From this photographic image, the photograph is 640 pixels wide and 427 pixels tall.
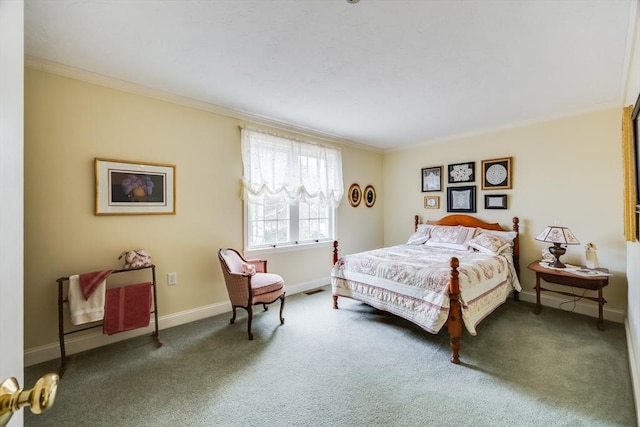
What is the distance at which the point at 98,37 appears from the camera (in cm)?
197

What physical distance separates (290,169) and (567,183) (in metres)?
3.55

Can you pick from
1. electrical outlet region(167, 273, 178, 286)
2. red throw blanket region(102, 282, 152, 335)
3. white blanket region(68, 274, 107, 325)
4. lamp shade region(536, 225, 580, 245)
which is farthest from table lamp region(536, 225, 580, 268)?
white blanket region(68, 274, 107, 325)

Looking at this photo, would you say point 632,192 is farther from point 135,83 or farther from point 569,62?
point 135,83

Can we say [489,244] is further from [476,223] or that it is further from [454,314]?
[454,314]

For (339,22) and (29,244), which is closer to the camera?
(339,22)

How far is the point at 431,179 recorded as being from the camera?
4.73 metres

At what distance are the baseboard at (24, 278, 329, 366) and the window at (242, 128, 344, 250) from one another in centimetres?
87

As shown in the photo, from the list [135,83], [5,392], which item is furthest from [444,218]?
[5,392]

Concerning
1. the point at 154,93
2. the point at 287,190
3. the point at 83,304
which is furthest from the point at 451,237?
the point at 83,304

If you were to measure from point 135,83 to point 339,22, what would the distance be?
2118mm

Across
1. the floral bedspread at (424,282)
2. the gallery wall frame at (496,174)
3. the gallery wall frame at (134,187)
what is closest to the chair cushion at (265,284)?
the floral bedspread at (424,282)

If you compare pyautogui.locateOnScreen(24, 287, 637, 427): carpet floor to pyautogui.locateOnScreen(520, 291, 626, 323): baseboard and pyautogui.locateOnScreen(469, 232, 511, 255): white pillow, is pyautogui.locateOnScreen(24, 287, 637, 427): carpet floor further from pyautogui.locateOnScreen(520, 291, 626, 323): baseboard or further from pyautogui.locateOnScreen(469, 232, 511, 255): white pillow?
pyautogui.locateOnScreen(469, 232, 511, 255): white pillow

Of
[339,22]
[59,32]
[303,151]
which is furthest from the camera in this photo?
Answer: [303,151]

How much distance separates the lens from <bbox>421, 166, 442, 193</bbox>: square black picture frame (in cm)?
463
